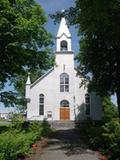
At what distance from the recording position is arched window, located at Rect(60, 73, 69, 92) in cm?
5372

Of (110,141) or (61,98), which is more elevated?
(61,98)

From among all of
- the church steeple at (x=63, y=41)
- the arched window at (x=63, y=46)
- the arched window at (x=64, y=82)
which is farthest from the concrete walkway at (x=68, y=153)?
the arched window at (x=63, y=46)

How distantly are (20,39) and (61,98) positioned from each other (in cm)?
2341

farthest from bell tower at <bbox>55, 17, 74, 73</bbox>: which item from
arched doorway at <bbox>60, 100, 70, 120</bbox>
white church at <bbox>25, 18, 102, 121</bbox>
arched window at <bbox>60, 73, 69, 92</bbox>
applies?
arched doorway at <bbox>60, 100, 70, 120</bbox>

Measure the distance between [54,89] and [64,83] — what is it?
5.73 feet

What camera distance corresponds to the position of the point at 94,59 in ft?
126

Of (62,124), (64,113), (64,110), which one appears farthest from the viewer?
(64,110)

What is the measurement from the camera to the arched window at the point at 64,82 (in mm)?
53719

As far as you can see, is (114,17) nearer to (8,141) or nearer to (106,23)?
(106,23)

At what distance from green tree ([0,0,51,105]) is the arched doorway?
1741 cm

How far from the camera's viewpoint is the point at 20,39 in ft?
101

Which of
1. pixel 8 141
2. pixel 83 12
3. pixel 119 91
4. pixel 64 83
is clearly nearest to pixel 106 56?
pixel 119 91

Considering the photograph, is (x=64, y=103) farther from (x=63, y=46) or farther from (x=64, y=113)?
(x=63, y=46)

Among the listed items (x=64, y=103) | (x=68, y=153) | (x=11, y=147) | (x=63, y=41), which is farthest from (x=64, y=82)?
(x=11, y=147)
